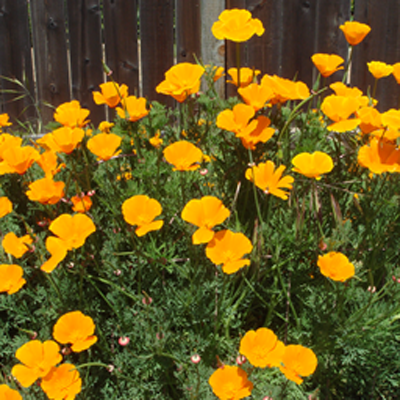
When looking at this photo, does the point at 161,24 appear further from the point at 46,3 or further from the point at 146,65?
the point at 46,3

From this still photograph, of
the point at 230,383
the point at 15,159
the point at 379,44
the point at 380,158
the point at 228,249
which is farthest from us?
the point at 379,44

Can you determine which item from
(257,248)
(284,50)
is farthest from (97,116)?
(257,248)

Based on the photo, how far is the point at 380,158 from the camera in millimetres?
1286

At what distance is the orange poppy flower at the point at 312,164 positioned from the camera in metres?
1.21

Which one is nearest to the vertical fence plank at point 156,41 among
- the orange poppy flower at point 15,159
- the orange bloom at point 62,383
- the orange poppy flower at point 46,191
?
the orange poppy flower at point 15,159

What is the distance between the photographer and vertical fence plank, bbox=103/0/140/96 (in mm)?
4039

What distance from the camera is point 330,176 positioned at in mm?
1573

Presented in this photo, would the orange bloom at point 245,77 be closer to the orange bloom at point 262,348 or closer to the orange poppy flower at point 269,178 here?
the orange poppy flower at point 269,178

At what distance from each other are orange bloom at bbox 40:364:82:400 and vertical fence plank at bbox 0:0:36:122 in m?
3.53

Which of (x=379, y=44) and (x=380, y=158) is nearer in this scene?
(x=380, y=158)

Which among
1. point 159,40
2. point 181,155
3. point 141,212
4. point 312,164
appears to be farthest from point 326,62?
point 159,40

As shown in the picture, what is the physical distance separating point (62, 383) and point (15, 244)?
48 centimetres

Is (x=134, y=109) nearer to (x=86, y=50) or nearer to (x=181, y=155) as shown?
(x=181, y=155)

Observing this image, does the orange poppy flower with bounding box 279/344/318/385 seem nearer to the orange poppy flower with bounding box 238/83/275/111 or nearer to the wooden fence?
the orange poppy flower with bounding box 238/83/275/111
